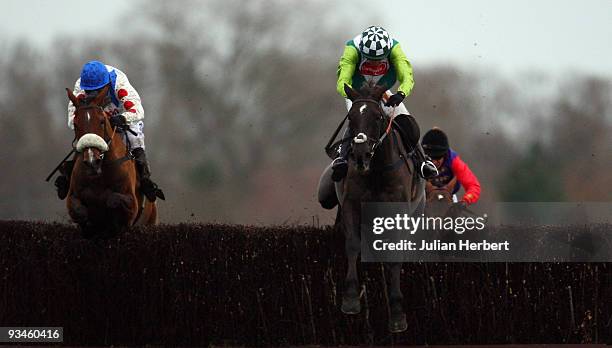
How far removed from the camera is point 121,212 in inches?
449

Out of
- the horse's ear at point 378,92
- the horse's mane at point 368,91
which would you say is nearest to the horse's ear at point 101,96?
the horse's mane at point 368,91

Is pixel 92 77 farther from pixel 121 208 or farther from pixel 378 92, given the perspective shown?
pixel 378 92

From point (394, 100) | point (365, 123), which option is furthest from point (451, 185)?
point (365, 123)

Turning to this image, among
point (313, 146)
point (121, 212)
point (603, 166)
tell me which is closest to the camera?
point (121, 212)

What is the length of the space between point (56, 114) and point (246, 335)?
1427cm

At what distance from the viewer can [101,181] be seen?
11.3 meters

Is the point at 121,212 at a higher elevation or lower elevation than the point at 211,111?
lower

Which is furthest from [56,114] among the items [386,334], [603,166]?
[386,334]

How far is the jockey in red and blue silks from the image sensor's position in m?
13.4

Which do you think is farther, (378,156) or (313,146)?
(313,146)

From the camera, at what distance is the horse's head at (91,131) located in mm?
10523

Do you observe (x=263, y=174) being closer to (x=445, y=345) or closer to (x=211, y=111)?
(x=211, y=111)

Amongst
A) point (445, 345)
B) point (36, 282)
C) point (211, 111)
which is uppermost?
point (211, 111)

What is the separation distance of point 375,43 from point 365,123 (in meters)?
1.39
